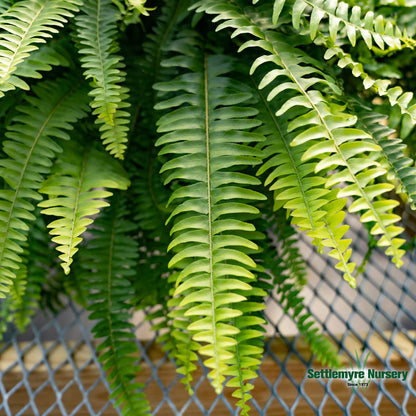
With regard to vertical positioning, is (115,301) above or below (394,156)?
below

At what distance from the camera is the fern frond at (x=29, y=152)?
48 cm

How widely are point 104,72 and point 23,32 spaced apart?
120 millimetres

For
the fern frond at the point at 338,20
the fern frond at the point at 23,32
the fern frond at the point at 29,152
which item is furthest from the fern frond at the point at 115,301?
the fern frond at the point at 338,20

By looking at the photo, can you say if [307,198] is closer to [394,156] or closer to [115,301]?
[394,156]

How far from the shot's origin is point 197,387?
0.67 metres

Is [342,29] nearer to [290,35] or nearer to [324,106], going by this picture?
[290,35]

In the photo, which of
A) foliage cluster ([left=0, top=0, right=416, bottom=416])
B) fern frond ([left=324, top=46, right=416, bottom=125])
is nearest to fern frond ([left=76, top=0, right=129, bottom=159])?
foliage cluster ([left=0, top=0, right=416, bottom=416])

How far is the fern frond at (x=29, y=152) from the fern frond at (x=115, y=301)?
124 mm

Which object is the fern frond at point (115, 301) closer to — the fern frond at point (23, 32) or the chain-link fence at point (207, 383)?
the chain-link fence at point (207, 383)

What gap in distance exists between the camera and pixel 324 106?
461 mm

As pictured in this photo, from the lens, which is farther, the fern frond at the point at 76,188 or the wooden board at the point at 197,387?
the wooden board at the point at 197,387

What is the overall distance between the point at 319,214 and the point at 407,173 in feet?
0.48

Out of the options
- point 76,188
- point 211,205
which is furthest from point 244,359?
point 76,188

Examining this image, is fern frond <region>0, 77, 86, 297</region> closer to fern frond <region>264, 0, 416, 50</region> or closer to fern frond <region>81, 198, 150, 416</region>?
fern frond <region>81, 198, 150, 416</region>
